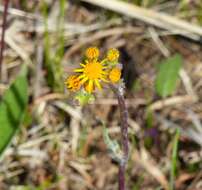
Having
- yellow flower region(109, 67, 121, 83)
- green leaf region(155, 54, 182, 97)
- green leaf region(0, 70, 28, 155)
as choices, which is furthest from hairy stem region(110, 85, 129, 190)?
green leaf region(155, 54, 182, 97)

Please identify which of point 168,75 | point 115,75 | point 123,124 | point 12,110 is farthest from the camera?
point 168,75

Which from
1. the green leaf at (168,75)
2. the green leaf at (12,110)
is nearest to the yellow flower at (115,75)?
the green leaf at (12,110)

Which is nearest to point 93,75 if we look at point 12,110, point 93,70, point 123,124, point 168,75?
point 93,70

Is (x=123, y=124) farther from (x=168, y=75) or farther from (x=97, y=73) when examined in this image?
(x=168, y=75)

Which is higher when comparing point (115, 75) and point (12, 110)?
point (115, 75)

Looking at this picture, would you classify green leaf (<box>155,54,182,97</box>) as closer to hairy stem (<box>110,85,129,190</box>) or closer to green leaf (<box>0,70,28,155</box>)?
green leaf (<box>0,70,28,155</box>)

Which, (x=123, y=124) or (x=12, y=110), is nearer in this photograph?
(x=123, y=124)

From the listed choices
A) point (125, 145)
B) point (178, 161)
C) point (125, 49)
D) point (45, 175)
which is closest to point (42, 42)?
point (125, 49)
